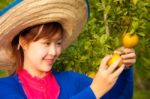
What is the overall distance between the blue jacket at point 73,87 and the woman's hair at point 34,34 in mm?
102

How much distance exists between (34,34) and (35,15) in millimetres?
91

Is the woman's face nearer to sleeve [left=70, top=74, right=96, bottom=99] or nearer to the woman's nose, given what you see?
the woman's nose

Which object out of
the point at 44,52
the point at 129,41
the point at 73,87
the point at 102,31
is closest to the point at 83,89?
the point at 73,87

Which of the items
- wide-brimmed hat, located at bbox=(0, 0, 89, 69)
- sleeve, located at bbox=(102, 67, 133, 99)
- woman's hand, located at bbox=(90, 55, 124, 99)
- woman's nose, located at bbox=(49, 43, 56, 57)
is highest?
wide-brimmed hat, located at bbox=(0, 0, 89, 69)

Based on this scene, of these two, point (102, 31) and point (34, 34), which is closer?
point (34, 34)

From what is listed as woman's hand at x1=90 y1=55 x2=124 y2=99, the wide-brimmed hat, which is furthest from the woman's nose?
woman's hand at x1=90 y1=55 x2=124 y2=99

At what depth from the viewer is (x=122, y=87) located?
135 inches

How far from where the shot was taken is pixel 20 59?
331 centimetres

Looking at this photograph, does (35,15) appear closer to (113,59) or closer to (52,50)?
(52,50)

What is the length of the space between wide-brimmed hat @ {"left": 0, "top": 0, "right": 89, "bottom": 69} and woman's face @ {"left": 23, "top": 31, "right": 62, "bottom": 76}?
10 centimetres

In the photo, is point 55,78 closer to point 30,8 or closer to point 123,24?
point 30,8

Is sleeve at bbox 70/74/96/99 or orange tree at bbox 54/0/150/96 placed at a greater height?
orange tree at bbox 54/0/150/96

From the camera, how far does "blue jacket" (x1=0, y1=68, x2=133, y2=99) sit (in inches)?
123

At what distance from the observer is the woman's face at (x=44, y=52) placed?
10.2ft
